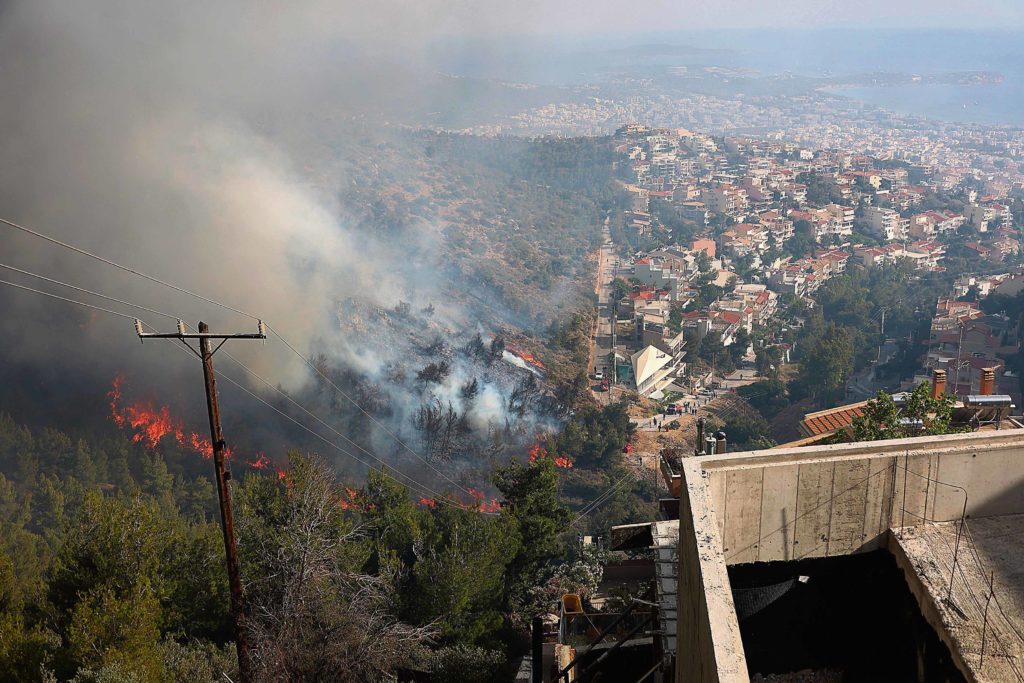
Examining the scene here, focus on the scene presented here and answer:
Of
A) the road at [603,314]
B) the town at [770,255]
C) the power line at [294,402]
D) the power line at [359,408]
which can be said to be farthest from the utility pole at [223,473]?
the road at [603,314]

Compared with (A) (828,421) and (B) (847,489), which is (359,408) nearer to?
(A) (828,421)

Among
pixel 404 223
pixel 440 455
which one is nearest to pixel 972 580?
pixel 440 455

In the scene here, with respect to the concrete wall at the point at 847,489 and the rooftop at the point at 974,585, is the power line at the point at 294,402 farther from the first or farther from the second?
the rooftop at the point at 974,585

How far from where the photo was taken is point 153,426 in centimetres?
2667

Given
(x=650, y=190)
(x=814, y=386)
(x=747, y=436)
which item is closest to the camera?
(x=747, y=436)

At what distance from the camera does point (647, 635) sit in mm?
6246

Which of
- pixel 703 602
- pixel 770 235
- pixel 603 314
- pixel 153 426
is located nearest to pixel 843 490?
pixel 703 602

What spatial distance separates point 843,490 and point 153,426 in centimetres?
2551

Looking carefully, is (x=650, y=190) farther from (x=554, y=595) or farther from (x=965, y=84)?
(x=965, y=84)

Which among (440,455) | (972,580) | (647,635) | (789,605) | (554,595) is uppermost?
(972,580)

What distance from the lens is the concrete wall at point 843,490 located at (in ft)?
14.4

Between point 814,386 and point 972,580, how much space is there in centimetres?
3159

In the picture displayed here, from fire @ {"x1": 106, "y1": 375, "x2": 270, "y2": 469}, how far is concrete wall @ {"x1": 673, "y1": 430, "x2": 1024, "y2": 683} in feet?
70.9

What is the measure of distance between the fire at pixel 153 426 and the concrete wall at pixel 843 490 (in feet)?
70.9
